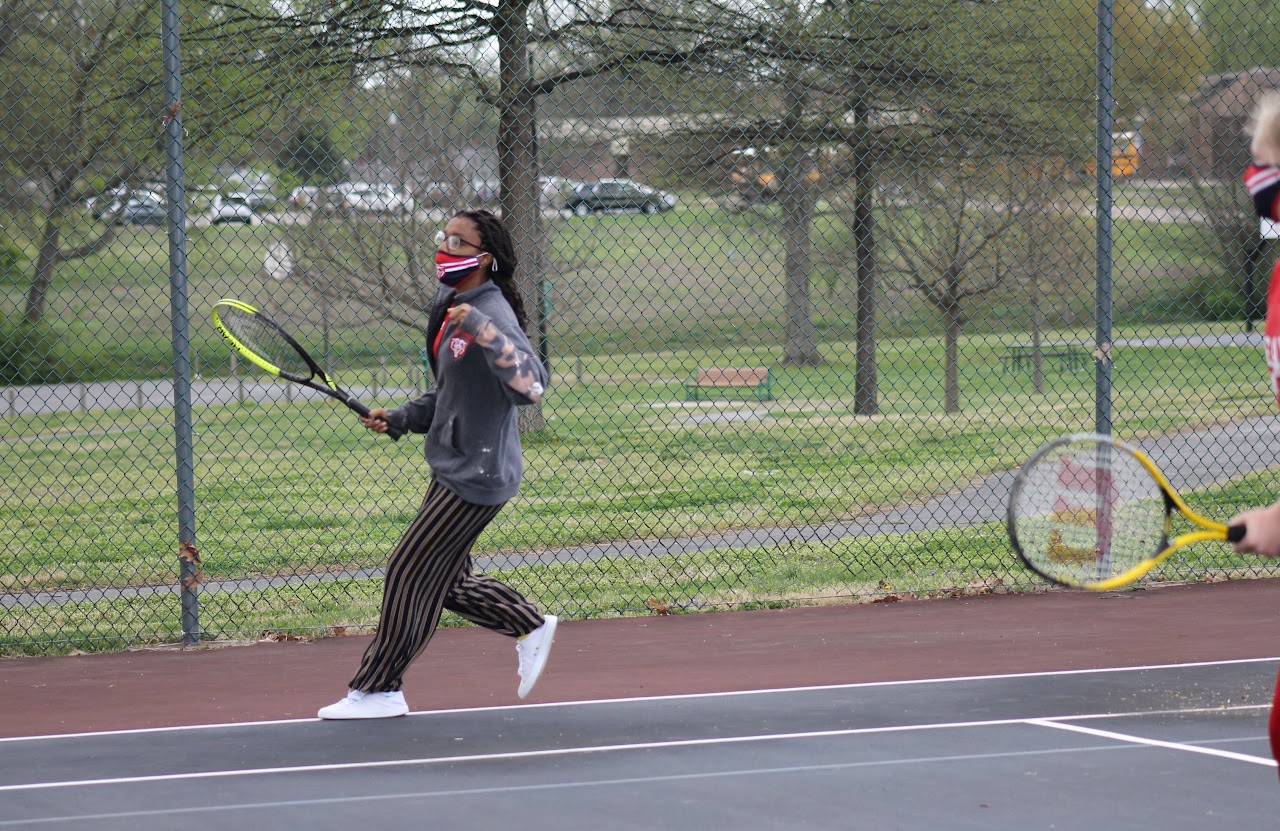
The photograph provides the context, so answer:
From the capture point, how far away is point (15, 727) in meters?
5.97

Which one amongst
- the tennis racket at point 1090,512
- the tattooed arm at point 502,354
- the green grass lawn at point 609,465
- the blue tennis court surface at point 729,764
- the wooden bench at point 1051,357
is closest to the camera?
the tennis racket at point 1090,512

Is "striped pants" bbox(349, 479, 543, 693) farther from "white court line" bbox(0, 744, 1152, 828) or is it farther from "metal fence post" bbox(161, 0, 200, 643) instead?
"metal fence post" bbox(161, 0, 200, 643)

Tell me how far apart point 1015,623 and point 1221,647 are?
3.35 feet

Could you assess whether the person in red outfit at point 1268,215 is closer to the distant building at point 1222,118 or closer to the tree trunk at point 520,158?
the tree trunk at point 520,158

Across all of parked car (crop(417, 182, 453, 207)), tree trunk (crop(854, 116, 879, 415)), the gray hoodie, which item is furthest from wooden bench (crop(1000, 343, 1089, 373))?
the gray hoodie

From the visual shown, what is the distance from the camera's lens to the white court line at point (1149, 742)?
504 centimetres

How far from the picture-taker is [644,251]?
14758 mm

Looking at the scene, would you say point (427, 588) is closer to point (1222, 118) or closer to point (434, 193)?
point (1222, 118)

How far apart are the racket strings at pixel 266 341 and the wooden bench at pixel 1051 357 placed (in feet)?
49.0

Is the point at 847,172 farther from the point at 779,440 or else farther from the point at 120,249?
the point at 120,249

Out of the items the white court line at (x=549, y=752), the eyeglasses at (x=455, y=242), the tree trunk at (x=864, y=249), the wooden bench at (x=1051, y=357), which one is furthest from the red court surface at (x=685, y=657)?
the wooden bench at (x=1051, y=357)

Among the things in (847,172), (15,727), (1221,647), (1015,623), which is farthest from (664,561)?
(847,172)

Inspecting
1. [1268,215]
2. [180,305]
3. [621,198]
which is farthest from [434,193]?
[1268,215]

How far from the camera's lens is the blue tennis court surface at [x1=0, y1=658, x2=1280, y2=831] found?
4.57m
